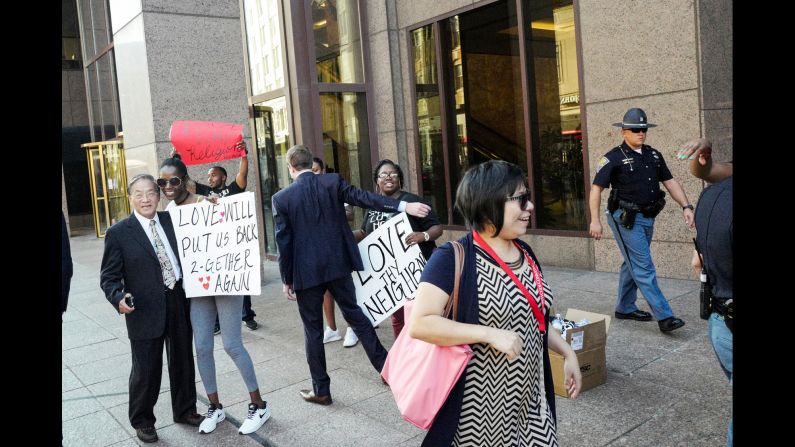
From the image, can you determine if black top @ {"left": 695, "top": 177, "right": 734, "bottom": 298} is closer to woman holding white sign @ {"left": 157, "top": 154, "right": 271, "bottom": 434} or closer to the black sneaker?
woman holding white sign @ {"left": 157, "top": 154, "right": 271, "bottom": 434}

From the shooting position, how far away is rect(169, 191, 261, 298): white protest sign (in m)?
4.86

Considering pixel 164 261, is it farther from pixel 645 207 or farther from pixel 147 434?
pixel 645 207

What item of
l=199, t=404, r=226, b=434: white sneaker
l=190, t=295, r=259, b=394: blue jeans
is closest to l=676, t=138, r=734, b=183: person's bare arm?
l=190, t=295, r=259, b=394: blue jeans

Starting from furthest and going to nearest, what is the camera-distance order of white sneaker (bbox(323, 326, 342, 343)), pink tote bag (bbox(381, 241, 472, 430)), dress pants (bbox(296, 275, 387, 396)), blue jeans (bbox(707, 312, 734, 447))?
white sneaker (bbox(323, 326, 342, 343)) < dress pants (bbox(296, 275, 387, 396)) < blue jeans (bbox(707, 312, 734, 447)) < pink tote bag (bbox(381, 241, 472, 430))

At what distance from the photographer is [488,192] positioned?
2.69m

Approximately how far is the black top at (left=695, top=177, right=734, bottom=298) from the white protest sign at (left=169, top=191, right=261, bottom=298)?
120 inches

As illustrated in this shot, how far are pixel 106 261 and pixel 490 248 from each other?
3055mm

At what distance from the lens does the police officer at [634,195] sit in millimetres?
6230

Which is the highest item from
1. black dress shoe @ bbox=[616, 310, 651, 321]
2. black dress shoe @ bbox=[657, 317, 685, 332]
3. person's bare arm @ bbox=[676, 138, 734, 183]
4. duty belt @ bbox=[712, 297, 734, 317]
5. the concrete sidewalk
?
person's bare arm @ bbox=[676, 138, 734, 183]

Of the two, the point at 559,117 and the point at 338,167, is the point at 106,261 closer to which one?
the point at 559,117

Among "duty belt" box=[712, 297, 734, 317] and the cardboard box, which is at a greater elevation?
"duty belt" box=[712, 297, 734, 317]

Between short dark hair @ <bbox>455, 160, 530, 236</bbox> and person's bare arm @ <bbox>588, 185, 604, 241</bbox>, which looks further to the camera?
person's bare arm @ <bbox>588, 185, 604, 241</bbox>

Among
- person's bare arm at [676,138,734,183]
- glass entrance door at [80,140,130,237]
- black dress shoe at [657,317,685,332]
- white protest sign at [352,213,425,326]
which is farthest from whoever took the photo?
glass entrance door at [80,140,130,237]

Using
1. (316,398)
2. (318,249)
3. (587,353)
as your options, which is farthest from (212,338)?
(587,353)
